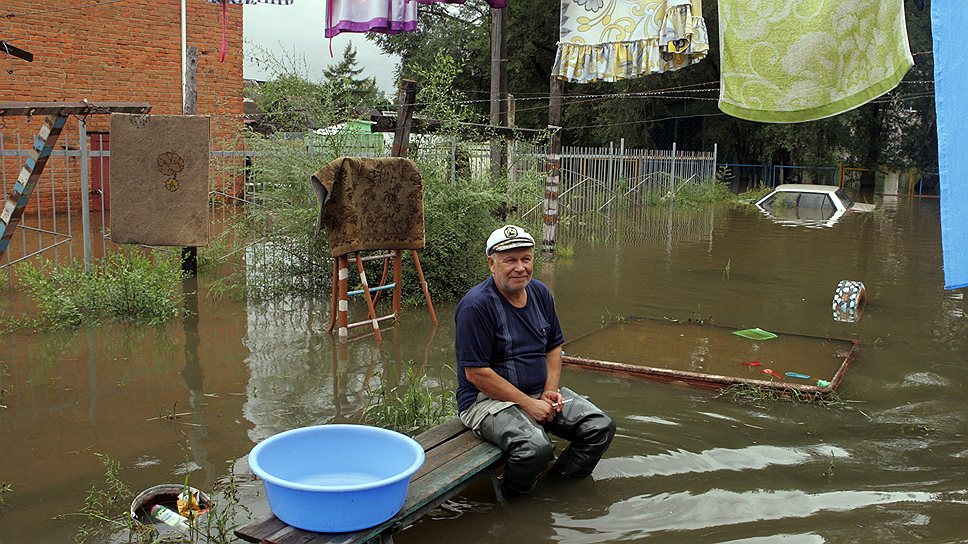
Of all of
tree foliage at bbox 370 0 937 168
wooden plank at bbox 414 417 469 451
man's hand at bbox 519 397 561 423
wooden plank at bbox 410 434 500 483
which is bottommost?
wooden plank at bbox 410 434 500 483

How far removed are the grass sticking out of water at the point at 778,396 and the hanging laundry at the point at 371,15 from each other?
540 cm

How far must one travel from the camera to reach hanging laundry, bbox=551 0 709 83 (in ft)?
29.5

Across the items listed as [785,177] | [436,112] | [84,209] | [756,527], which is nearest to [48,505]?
[756,527]

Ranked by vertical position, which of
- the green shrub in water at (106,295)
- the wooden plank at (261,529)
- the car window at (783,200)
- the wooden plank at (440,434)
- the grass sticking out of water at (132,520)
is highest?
the car window at (783,200)

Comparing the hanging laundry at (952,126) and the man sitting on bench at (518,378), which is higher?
the hanging laundry at (952,126)

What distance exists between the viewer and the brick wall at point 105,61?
590 inches

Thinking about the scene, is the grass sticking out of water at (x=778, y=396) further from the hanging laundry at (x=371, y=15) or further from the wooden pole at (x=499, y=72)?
the wooden pole at (x=499, y=72)

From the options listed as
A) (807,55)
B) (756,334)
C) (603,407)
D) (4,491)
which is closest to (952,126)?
(807,55)

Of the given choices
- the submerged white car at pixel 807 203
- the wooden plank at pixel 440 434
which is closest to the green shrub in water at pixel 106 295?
the wooden plank at pixel 440 434

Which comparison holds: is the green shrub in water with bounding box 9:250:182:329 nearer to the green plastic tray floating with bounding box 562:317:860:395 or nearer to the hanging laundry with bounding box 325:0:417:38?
the hanging laundry with bounding box 325:0:417:38

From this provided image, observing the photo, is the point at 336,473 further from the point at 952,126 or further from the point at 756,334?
the point at 756,334

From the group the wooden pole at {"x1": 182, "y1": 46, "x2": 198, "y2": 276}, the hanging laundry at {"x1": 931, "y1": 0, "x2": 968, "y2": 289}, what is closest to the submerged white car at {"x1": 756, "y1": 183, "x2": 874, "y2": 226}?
the wooden pole at {"x1": 182, "y1": 46, "x2": 198, "y2": 276}

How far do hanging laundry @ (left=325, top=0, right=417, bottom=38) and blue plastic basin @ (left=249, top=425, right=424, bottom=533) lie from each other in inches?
250

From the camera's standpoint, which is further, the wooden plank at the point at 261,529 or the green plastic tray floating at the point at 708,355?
the green plastic tray floating at the point at 708,355
